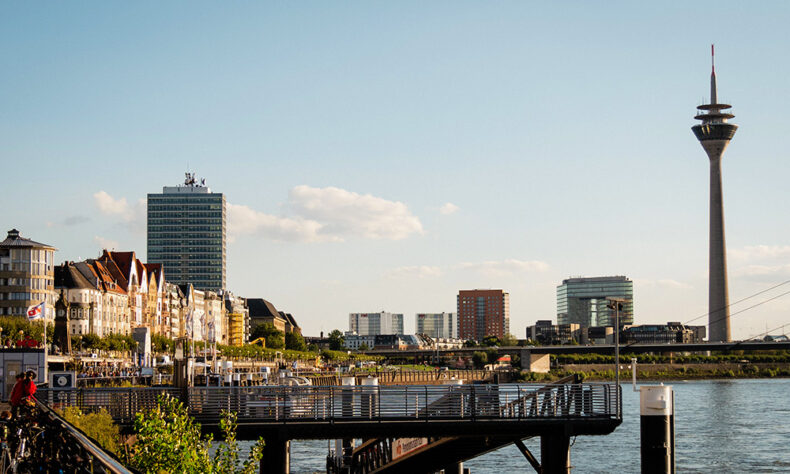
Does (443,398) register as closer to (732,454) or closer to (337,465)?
(337,465)

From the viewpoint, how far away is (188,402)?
116 ft

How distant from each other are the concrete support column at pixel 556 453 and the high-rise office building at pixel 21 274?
105 metres

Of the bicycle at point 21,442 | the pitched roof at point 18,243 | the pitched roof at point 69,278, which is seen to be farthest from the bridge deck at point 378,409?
the pitched roof at point 69,278

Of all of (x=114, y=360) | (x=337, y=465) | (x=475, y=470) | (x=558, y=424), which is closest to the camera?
(x=558, y=424)

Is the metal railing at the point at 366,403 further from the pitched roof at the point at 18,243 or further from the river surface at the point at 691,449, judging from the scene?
the pitched roof at the point at 18,243

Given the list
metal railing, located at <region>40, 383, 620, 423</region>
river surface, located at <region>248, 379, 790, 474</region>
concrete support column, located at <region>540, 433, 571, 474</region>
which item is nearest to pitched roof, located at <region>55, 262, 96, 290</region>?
river surface, located at <region>248, 379, 790, 474</region>

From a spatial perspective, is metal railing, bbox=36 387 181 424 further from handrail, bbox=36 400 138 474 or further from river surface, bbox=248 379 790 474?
river surface, bbox=248 379 790 474

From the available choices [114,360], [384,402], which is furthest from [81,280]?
[384,402]

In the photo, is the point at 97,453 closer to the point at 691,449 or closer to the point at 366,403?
the point at 366,403

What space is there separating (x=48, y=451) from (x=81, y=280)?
13458cm

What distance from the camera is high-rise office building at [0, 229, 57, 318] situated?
5049 inches

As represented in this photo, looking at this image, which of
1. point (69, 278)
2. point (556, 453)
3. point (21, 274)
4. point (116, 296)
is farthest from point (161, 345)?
point (556, 453)

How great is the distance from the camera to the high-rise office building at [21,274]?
128250 mm

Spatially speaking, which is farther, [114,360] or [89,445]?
[114,360]
